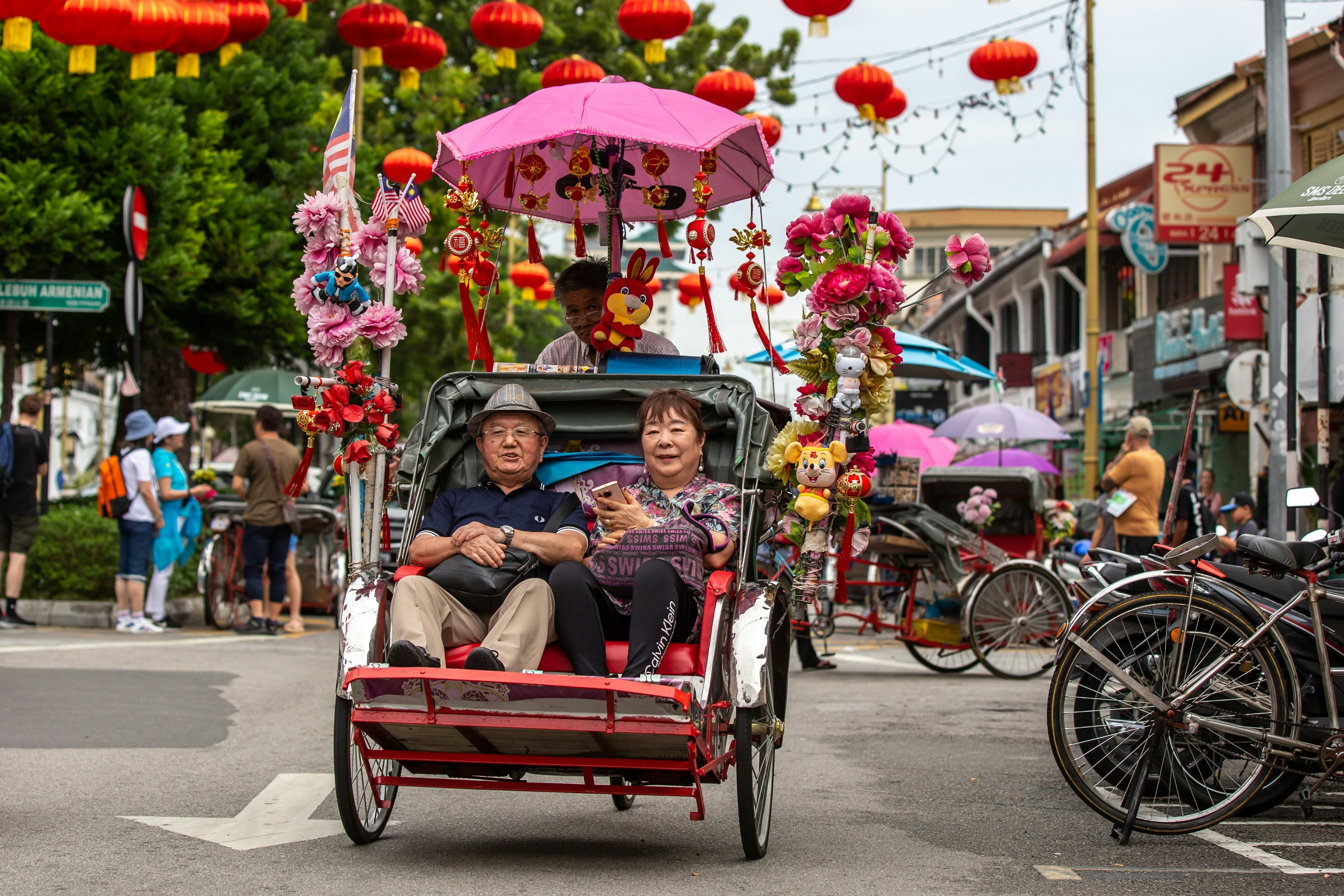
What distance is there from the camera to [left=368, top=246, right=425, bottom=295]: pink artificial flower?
251 inches

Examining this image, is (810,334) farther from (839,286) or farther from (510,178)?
(510,178)

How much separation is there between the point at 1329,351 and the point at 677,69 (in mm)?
15765

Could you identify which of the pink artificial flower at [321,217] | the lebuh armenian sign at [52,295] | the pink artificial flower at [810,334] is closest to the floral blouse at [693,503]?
the pink artificial flower at [810,334]

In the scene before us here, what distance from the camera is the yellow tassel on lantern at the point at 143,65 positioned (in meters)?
11.2

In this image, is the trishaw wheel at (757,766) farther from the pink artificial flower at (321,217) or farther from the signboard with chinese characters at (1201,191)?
the signboard with chinese characters at (1201,191)

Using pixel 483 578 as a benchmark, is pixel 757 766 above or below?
below

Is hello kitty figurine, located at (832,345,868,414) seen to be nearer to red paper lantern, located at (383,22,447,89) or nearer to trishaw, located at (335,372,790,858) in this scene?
trishaw, located at (335,372,790,858)

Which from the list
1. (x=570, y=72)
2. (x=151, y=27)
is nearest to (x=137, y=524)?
(x=151, y=27)

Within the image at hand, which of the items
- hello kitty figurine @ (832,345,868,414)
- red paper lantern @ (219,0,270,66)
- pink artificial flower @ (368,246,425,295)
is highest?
red paper lantern @ (219,0,270,66)

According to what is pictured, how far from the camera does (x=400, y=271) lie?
648 centimetres

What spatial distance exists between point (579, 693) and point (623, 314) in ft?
10.0

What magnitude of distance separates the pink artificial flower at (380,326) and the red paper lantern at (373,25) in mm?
9007

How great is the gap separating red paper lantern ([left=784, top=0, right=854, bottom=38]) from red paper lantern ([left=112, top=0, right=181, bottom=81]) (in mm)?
4890

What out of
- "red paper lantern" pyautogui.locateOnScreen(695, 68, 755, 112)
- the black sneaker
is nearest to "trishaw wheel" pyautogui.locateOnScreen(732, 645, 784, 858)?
the black sneaker
